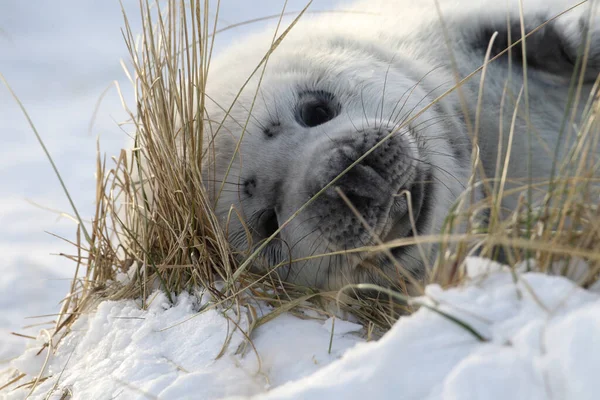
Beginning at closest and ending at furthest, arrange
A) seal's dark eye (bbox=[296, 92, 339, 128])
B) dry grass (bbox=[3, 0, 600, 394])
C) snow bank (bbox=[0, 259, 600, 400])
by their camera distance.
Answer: snow bank (bbox=[0, 259, 600, 400]) → dry grass (bbox=[3, 0, 600, 394]) → seal's dark eye (bbox=[296, 92, 339, 128])

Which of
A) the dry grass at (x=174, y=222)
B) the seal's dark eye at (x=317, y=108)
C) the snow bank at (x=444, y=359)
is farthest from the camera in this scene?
the seal's dark eye at (x=317, y=108)

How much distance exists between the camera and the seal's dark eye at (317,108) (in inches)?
96.1

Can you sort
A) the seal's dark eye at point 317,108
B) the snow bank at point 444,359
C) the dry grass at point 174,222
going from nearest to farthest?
the snow bank at point 444,359, the dry grass at point 174,222, the seal's dark eye at point 317,108

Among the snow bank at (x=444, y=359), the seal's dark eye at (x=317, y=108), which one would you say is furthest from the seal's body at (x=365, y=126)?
the snow bank at (x=444, y=359)

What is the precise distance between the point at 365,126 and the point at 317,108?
31cm

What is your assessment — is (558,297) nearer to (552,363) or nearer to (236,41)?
(552,363)

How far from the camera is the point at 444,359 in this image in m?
1.04

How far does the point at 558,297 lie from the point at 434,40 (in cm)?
216

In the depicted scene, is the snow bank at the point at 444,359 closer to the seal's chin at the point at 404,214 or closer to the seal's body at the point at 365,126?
the seal's body at the point at 365,126

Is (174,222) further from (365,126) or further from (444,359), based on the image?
(444,359)

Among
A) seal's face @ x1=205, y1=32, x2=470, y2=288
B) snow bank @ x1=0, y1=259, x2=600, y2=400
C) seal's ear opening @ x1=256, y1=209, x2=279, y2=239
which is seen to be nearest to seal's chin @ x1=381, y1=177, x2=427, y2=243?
seal's face @ x1=205, y1=32, x2=470, y2=288

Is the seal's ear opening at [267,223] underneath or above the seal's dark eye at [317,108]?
underneath

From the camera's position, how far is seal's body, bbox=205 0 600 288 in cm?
206

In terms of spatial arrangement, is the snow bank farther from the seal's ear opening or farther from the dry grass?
the seal's ear opening
